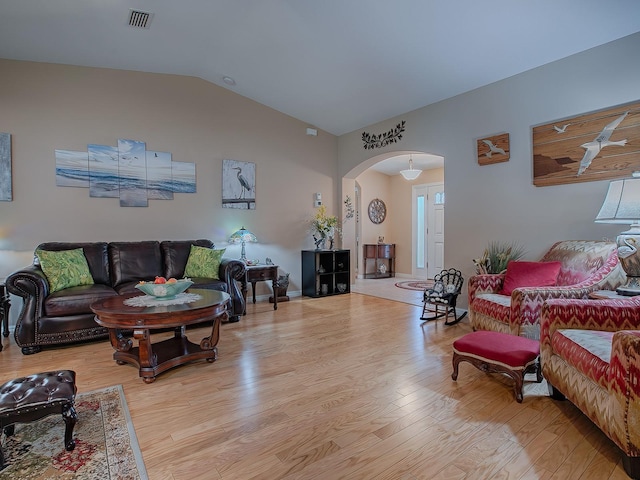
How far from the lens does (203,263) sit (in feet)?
14.8

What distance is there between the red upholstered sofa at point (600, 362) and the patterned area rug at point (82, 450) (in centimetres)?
223

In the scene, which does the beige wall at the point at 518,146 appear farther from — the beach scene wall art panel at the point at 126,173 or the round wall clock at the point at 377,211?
the beach scene wall art panel at the point at 126,173

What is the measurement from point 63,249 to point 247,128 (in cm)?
311

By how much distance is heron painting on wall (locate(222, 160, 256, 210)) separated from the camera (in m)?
5.41

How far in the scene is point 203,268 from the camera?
449cm

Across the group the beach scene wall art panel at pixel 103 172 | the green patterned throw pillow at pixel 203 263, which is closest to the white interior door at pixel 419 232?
the green patterned throw pillow at pixel 203 263

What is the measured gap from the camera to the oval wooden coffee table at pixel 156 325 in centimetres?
255

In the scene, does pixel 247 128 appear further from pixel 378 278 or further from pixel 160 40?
pixel 378 278

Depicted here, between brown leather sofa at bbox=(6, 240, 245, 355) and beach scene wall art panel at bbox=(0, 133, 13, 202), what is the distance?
78 centimetres

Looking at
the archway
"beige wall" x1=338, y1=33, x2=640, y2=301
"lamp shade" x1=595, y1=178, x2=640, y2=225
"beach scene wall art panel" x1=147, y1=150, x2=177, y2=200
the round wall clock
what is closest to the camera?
"lamp shade" x1=595, y1=178, x2=640, y2=225

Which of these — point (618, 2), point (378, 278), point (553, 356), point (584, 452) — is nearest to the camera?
point (584, 452)

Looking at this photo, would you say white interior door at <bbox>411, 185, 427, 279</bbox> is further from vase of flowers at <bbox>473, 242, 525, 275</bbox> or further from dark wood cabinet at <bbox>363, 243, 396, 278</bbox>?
vase of flowers at <bbox>473, 242, 525, 275</bbox>

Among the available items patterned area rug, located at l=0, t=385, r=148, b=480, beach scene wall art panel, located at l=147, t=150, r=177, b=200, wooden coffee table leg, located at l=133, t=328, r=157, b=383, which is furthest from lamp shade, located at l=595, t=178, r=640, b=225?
beach scene wall art panel, located at l=147, t=150, r=177, b=200

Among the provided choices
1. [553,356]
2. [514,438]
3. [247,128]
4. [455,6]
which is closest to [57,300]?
[247,128]
